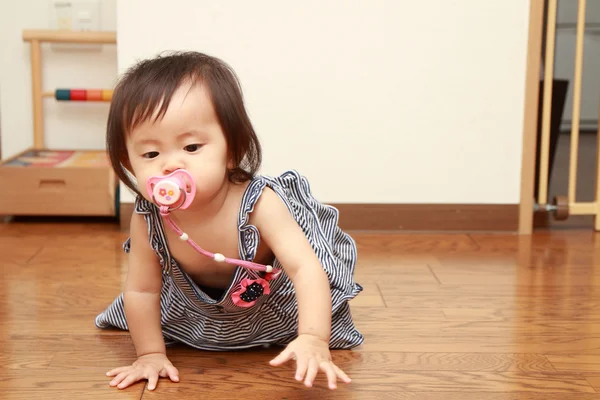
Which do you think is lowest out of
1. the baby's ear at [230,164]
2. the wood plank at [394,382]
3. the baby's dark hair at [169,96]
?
the wood plank at [394,382]

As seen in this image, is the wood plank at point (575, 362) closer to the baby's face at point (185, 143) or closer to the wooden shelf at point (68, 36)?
the baby's face at point (185, 143)

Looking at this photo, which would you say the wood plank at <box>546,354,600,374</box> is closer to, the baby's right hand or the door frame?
the baby's right hand

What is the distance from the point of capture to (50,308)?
1.40 metres

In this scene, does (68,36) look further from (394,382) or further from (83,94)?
(394,382)

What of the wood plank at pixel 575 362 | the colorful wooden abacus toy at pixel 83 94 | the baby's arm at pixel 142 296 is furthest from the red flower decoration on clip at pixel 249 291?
the colorful wooden abacus toy at pixel 83 94

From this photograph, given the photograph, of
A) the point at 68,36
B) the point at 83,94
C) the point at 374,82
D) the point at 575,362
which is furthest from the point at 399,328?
the point at 68,36

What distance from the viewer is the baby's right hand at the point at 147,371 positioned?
1.06 metres

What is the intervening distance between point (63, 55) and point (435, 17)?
3.61ft

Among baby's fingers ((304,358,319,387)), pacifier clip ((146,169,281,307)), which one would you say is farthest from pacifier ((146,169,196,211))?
baby's fingers ((304,358,319,387))

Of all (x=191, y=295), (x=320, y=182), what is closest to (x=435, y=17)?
(x=320, y=182)

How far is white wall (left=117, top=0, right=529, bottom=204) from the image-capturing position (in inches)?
75.9

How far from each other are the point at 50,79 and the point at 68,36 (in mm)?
179

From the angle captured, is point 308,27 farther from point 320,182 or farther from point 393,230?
point 393,230

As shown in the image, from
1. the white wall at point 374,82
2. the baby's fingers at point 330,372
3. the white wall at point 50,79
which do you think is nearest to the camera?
the baby's fingers at point 330,372
